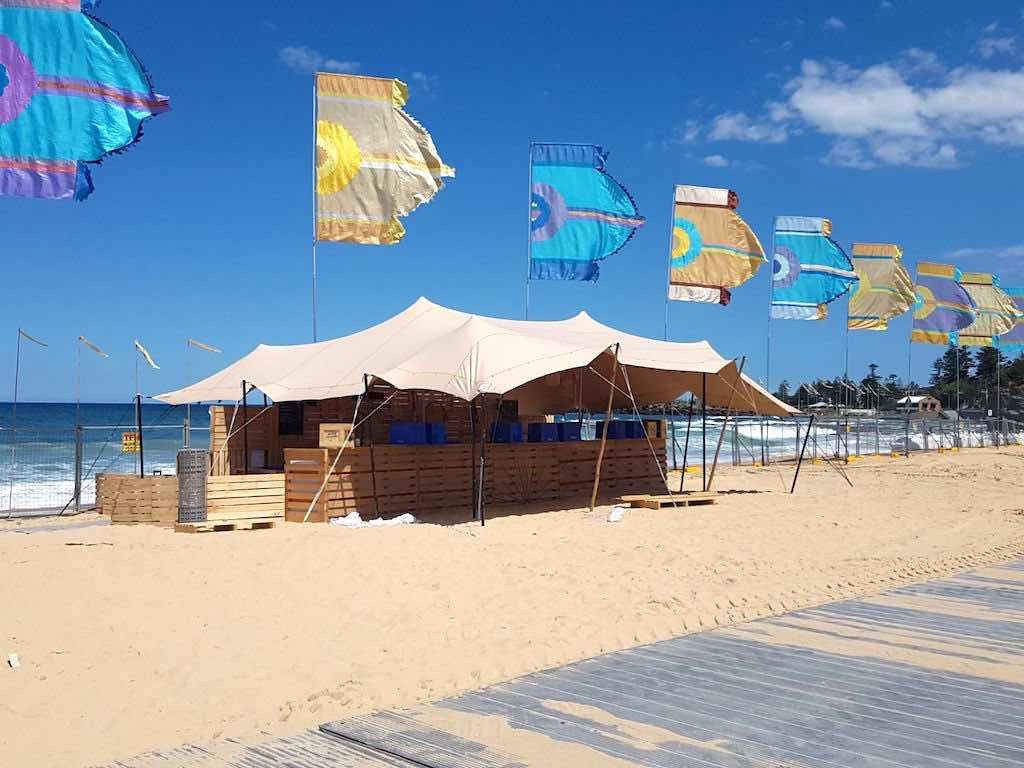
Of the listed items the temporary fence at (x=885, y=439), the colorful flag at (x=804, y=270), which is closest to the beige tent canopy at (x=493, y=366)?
the colorful flag at (x=804, y=270)

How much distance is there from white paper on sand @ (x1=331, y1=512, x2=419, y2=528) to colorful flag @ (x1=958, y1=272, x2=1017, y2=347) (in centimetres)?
2799

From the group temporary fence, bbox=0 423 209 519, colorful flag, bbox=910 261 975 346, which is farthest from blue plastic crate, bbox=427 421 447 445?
colorful flag, bbox=910 261 975 346

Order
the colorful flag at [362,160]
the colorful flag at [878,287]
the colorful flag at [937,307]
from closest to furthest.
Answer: the colorful flag at [362,160], the colorful flag at [878,287], the colorful flag at [937,307]

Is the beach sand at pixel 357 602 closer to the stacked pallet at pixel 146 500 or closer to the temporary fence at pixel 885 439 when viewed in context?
the stacked pallet at pixel 146 500

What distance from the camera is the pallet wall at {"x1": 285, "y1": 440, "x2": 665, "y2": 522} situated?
45.5ft

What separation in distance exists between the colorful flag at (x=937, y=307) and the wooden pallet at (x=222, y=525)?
83.7 ft

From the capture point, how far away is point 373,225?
14.5 meters

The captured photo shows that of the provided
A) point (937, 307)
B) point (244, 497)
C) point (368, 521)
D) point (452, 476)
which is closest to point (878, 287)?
point (937, 307)

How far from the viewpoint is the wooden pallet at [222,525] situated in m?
12.6

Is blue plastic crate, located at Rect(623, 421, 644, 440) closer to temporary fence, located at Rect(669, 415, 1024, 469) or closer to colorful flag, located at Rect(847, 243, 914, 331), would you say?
colorful flag, located at Rect(847, 243, 914, 331)

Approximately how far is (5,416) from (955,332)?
248 feet

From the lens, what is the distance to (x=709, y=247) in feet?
63.2

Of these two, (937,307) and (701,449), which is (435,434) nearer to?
(937,307)

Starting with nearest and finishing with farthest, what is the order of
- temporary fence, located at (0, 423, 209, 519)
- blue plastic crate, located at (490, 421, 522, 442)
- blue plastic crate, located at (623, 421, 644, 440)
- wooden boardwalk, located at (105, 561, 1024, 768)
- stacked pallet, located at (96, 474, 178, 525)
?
wooden boardwalk, located at (105, 561, 1024, 768)
stacked pallet, located at (96, 474, 178, 525)
blue plastic crate, located at (490, 421, 522, 442)
temporary fence, located at (0, 423, 209, 519)
blue plastic crate, located at (623, 421, 644, 440)
